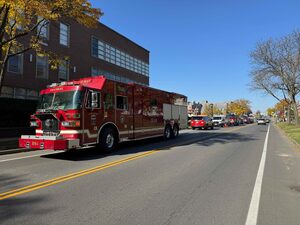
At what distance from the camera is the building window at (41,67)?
26.6 meters

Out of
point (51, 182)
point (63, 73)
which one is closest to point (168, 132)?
point (51, 182)

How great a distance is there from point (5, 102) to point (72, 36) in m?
12.2

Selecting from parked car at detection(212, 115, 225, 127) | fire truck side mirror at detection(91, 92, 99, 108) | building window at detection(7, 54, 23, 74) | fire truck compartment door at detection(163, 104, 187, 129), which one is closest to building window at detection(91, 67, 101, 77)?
building window at detection(7, 54, 23, 74)

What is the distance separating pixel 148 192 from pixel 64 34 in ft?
86.0

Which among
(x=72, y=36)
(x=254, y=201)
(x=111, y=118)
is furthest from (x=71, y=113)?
(x=72, y=36)

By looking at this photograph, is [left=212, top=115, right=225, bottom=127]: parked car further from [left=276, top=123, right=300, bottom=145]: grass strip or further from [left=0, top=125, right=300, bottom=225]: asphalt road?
[left=0, top=125, right=300, bottom=225]: asphalt road

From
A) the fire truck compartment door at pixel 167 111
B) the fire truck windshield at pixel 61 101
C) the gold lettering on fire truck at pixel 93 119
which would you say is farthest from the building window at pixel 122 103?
the fire truck compartment door at pixel 167 111

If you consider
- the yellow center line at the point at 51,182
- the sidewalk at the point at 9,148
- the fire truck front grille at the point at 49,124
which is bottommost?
the yellow center line at the point at 51,182

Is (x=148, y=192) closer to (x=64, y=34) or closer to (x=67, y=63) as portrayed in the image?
(x=67, y=63)

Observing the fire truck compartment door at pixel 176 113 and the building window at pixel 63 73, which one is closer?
the fire truck compartment door at pixel 176 113

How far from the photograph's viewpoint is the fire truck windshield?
11.3 meters

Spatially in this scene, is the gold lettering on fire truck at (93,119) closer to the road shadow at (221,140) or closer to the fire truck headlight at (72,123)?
the fire truck headlight at (72,123)

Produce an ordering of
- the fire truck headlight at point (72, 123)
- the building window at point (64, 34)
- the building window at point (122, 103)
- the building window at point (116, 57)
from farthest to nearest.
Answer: the building window at point (116, 57), the building window at point (64, 34), the building window at point (122, 103), the fire truck headlight at point (72, 123)

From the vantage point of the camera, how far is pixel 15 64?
80.0 ft
